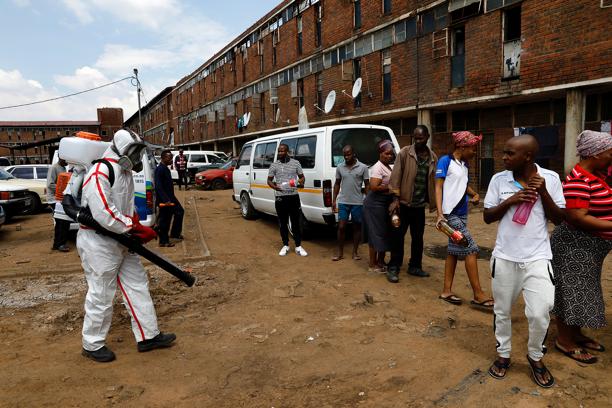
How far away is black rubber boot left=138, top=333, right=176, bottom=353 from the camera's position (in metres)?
3.54

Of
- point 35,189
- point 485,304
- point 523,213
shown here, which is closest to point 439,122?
point 485,304

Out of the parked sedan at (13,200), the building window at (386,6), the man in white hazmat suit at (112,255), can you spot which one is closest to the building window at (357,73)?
the building window at (386,6)

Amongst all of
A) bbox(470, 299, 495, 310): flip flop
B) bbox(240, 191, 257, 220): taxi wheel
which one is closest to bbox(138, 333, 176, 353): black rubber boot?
bbox(470, 299, 495, 310): flip flop

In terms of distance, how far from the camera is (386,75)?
15.8 m

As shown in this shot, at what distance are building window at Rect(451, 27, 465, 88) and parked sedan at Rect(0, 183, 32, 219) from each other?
1251 centimetres

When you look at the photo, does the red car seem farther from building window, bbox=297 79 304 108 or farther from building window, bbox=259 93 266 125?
building window, bbox=259 93 266 125

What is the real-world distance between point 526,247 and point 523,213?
0.22 metres

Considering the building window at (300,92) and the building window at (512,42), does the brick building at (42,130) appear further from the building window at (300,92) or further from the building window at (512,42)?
the building window at (512,42)

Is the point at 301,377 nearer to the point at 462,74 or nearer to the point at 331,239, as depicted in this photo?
the point at 331,239

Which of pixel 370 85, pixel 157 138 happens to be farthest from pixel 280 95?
pixel 157 138

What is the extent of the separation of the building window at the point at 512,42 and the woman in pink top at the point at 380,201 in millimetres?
7978

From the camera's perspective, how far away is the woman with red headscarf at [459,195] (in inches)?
164

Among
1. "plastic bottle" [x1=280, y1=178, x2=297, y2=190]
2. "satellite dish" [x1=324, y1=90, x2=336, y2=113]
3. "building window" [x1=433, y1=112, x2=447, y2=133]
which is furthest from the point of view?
"satellite dish" [x1=324, y1=90, x2=336, y2=113]

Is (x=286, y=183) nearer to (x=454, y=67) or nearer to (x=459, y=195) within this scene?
(x=459, y=195)
